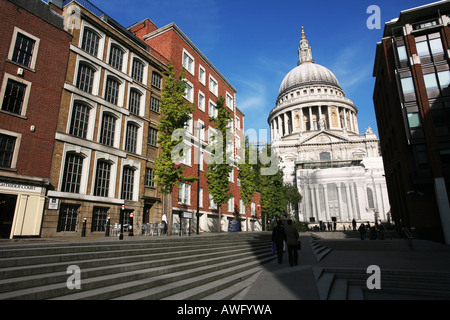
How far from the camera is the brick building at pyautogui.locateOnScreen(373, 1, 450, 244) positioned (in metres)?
23.2

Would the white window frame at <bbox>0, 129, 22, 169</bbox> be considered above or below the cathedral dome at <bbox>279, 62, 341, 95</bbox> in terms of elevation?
below

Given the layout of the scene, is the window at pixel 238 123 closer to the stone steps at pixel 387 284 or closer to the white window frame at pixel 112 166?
the white window frame at pixel 112 166

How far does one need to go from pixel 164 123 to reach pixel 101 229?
867 cm

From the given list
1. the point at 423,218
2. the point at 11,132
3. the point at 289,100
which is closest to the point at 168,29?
the point at 11,132

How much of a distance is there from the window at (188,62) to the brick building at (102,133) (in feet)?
16.1

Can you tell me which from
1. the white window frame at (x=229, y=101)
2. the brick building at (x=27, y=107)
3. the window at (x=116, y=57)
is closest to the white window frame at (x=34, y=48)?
the brick building at (x=27, y=107)

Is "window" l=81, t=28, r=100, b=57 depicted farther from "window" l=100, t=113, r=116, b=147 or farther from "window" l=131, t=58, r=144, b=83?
"window" l=100, t=113, r=116, b=147

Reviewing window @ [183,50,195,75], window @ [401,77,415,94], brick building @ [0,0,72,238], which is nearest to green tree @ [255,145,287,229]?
window @ [183,50,195,75]

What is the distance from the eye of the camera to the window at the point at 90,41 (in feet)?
62.1

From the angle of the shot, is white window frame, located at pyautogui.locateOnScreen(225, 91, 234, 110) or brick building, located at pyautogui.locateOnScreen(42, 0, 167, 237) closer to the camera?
brick building, located at pyautogui.locateOnScreen(42, 0, 167, 237)

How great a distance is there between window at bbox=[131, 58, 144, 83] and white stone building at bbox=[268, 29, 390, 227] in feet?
143

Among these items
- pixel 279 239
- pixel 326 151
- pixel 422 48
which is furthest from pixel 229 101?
pixel 326 151
